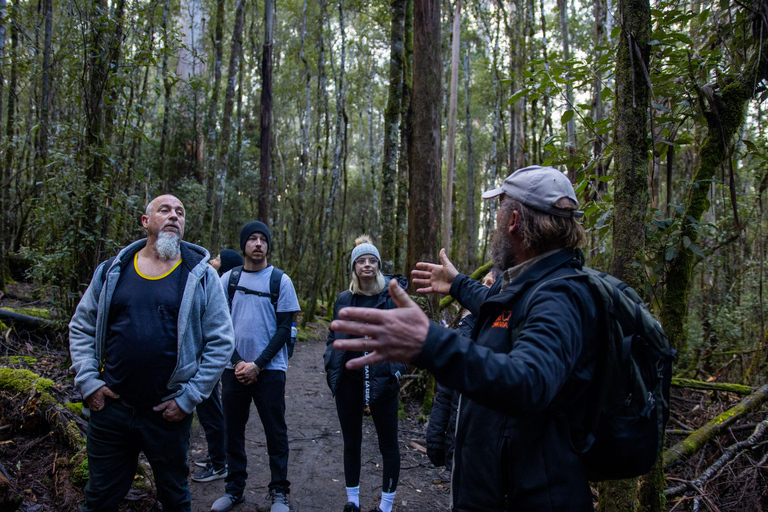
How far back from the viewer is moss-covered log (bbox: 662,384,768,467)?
4.12 meters

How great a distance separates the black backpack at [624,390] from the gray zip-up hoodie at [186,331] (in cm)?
220

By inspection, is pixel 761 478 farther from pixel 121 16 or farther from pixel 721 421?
pixel 121 16

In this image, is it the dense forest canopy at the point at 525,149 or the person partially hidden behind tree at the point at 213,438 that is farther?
the person partially hidden behind tree at the point at 213,438

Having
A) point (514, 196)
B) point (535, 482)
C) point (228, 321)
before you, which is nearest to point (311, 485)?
point (228, 321)

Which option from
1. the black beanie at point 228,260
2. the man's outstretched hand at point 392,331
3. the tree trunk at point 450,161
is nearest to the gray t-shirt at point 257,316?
the black beanie at point 228,260

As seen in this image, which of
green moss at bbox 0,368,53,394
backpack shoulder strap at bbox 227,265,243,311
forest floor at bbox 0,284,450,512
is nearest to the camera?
forest floor at bbox 0,284,450,512

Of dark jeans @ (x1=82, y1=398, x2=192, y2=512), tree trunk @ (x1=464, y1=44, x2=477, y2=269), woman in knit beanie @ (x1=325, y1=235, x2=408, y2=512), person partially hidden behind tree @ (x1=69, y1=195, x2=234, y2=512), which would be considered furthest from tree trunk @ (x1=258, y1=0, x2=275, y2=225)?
dark jeans @ (x1=82, y1=398, x2=192, y2=512)

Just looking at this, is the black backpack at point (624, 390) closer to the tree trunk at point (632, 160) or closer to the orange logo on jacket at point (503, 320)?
the orange logo on jacket at point (503, 320)

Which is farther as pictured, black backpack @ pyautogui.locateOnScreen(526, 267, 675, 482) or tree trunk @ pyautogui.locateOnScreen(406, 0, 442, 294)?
tree trunk @ pyautogui.locateOnScreen(406, 0, 442, 294)

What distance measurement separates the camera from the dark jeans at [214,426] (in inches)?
166

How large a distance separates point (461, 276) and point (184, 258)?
1.83m

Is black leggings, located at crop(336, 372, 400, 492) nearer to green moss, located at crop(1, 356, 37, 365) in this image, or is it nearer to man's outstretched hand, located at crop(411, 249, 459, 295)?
man's outstretched hand, located at crop(411, 249, 459, 295)

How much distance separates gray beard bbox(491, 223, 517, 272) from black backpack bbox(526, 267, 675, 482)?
0.31m

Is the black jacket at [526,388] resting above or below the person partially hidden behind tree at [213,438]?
above
